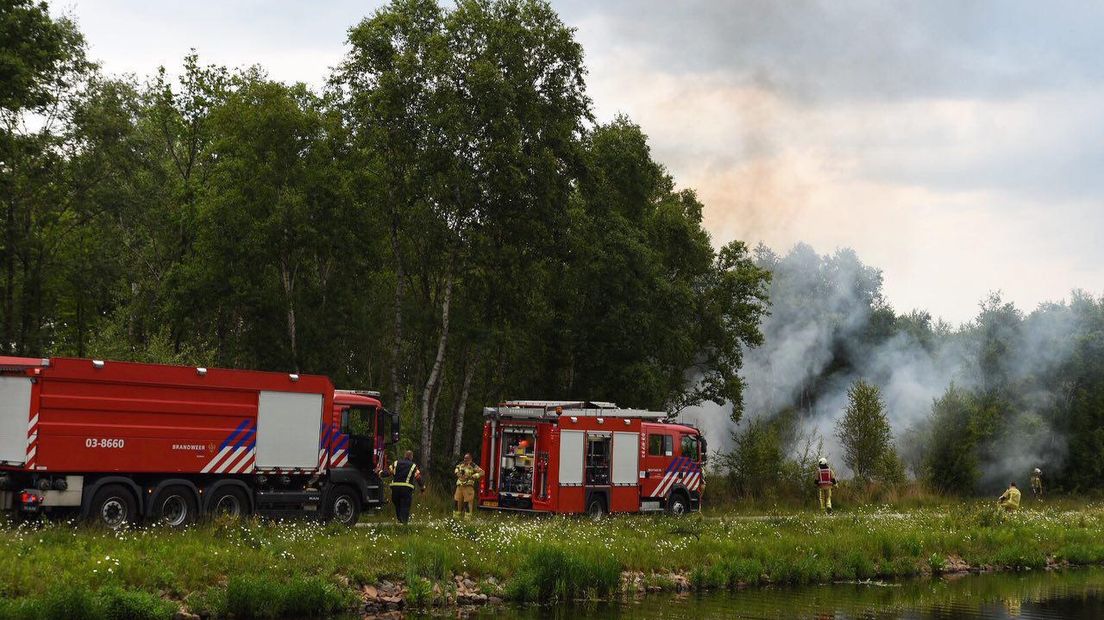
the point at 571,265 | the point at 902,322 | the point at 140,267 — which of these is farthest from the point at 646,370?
the point at 902,322

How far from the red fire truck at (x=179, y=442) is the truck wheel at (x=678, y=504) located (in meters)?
10.9

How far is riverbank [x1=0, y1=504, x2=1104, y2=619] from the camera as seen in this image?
18.2 metres

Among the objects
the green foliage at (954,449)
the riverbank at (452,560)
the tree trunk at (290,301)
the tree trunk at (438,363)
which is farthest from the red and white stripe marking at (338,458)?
the green foliage at (954,449)

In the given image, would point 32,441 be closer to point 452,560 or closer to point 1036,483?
point 452,560

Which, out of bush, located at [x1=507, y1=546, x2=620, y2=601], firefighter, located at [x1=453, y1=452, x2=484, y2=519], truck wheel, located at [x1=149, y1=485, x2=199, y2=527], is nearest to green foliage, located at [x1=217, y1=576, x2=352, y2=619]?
bush, located at [x1=507, y1=546, x2=620, y2=601]

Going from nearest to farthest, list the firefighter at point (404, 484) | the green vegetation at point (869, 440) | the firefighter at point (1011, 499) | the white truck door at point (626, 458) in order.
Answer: the firefighter at point (404, 484) < the white truck door at point (626, 458) < the firefighter at point (1011, 499) < the green vegetation at point (869, 440)

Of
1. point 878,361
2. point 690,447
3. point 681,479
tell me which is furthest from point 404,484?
point 878,361

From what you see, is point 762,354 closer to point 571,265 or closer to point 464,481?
point 571,265

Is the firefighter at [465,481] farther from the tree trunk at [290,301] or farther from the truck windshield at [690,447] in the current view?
the tree trunk at [290,301]

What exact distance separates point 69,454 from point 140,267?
2836cm

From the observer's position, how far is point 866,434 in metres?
47.2

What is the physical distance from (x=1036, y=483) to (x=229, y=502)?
1542 inches

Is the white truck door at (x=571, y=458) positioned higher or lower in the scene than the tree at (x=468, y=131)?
lower

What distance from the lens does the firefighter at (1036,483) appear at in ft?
166
